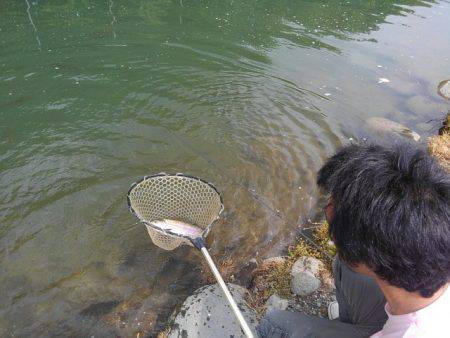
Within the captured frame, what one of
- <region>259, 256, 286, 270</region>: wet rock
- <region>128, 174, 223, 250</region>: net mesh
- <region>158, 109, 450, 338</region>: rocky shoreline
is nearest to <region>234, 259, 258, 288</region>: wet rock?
<region>158, 109, 450, 338</region>: rocky shoreline

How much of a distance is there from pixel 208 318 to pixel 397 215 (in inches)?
86.4

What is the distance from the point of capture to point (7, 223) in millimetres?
Answer: 4285

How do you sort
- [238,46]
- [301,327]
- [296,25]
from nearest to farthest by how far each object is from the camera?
[301,327] < [238,46] < [296,25]

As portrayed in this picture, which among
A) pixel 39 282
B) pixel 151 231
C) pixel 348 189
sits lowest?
pixel 39 282

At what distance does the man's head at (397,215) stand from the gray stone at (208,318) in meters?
1.78

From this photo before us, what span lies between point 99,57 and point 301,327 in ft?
23.1

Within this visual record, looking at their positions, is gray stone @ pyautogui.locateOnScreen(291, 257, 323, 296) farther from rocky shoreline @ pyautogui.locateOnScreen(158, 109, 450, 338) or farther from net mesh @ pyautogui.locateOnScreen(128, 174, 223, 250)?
net mesh @ pyautogui.locateOnScreen(128, 174, 223, 250)

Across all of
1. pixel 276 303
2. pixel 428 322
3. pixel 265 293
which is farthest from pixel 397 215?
pixel 265 293

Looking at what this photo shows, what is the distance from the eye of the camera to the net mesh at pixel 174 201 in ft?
11.9

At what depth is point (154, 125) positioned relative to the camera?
6.00 meters

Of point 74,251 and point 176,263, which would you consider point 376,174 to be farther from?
point 74,251

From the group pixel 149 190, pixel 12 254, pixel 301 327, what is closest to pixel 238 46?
pixel 149 190

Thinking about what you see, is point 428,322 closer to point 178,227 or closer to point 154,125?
point 178,227

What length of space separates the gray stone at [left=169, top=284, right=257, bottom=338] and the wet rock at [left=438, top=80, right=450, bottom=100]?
746 cm
